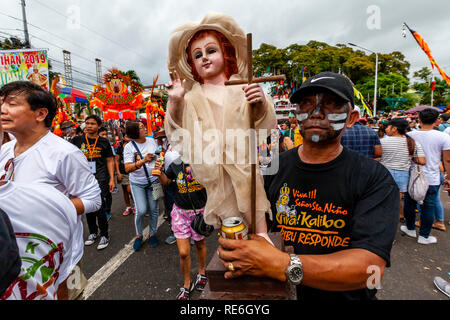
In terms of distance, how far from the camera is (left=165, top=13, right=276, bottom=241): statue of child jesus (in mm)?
1225

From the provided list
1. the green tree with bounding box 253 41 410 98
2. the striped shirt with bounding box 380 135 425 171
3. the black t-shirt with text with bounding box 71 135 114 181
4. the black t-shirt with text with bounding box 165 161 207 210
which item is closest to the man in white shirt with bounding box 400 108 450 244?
the striped shirt with bounding box 380 135 425 171

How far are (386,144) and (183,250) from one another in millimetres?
3563

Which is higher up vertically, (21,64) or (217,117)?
(21,64)

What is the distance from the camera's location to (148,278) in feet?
9.61

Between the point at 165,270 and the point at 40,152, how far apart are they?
2129mm

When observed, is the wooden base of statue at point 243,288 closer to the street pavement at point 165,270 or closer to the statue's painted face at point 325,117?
the statue's painted face at point 325,117

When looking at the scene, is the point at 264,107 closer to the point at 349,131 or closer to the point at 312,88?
the point at 312,88

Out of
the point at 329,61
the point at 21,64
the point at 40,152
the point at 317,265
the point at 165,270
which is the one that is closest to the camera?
the point at 317,265

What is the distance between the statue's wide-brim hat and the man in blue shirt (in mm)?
2472

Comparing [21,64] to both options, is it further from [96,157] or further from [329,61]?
[329,61]

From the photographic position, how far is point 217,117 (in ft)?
4.22

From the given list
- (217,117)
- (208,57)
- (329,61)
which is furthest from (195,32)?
(329,61)

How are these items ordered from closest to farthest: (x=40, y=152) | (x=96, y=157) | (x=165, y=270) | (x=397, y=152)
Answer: (x=40, y=152) < (x=165, y=270) < (x=397, y=152) < (x=96, y=157)

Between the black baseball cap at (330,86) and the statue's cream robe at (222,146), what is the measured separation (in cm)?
19
